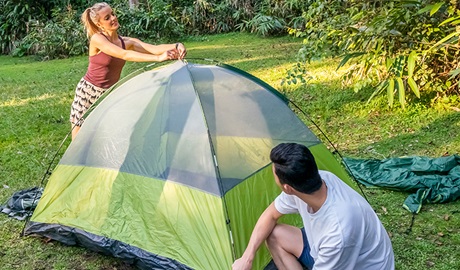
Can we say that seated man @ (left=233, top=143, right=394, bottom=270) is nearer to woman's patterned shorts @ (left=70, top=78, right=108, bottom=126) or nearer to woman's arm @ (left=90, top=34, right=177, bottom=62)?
woman's arm @ (left=90, top=34, right=177, bottom=62)

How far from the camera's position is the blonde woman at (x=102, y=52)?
325 cm

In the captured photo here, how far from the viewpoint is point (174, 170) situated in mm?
2727

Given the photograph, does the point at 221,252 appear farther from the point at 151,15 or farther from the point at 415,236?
the point at 151,15

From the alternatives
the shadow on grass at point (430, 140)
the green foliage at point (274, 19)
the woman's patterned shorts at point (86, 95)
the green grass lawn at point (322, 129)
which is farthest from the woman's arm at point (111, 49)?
the green foliage at point (274, 19)

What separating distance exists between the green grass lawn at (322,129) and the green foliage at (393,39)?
16.5 inches

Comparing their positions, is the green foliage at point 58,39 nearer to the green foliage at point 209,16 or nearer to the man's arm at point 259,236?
the green foliage at point 209,16

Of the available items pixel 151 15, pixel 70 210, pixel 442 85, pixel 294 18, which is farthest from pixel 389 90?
pixel 151 15

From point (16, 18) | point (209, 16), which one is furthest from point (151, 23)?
point (16, 18)

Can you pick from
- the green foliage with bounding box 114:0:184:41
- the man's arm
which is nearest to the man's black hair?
the man's arm

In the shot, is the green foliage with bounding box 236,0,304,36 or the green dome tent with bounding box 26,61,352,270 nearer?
the green dome tent with bounding box 26,61,352,270

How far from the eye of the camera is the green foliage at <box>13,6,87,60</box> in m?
10.5

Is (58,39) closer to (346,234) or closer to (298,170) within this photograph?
(298,170)

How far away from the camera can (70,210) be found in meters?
2.94

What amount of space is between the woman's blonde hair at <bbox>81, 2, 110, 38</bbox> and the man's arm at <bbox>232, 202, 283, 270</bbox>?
1947 mm
